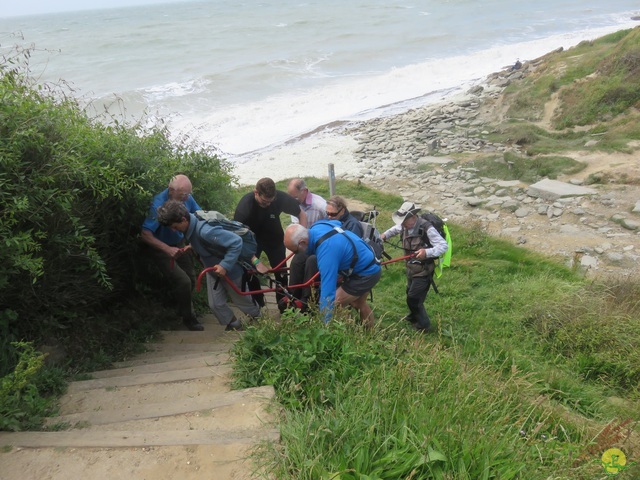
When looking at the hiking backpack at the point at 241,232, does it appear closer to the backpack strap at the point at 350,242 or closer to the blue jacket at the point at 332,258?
the blue jacket at the point at 332,258

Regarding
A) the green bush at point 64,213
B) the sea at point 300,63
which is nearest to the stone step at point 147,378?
the green bush at point 64,213

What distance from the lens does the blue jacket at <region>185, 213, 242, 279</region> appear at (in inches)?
199

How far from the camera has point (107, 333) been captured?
528 centimetres

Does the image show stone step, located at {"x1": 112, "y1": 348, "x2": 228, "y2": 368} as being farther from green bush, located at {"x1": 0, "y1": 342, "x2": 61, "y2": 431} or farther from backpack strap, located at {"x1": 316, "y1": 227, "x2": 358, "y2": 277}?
backpack strap, located at {"x1": 316, "y1": 227, "x2": 358, "y2": 277}

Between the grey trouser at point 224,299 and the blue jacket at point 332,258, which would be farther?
the grey trouser at point 224,299

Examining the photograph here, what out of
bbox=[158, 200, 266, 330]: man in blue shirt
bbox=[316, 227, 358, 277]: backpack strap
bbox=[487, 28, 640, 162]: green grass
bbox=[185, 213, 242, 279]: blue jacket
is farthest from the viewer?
bbox=[487, 28, 640, 162]: green grass

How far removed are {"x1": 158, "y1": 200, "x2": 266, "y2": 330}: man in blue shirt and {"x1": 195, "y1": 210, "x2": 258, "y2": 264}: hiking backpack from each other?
6 cm

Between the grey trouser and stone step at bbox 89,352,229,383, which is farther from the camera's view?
the grey trouser

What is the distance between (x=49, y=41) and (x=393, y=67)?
46557 mm

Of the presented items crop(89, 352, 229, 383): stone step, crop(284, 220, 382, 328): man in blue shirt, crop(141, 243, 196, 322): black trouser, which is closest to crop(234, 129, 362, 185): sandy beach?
crop(141, 243, 196, 322): black trouser

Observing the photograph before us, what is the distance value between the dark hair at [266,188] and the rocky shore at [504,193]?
5.53m

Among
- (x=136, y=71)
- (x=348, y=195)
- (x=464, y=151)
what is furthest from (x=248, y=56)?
(x=348, y=195)

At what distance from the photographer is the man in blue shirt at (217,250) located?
16.1ft

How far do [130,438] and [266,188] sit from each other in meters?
3.22
